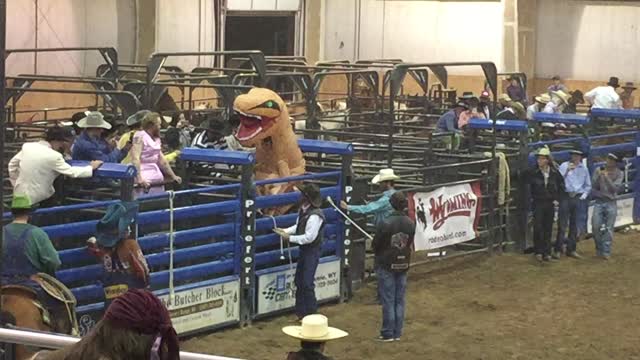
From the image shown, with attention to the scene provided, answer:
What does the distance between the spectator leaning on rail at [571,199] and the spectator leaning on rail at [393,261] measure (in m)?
5.14

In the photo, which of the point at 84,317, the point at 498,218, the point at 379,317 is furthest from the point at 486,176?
the point at 84,317

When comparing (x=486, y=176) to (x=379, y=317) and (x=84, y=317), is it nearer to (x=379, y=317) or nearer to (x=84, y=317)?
(x=379, y=317)

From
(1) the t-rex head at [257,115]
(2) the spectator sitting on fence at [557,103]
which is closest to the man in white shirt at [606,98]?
(2) the spectator sitting on fence at [557,103]

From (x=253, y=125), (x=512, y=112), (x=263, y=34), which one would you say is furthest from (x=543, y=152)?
(x=263, y=34)

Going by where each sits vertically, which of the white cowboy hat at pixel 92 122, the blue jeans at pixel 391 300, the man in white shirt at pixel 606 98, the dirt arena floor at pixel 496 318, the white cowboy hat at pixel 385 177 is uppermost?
the man in white shirt at pixel 606 98

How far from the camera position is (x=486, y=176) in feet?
51.6

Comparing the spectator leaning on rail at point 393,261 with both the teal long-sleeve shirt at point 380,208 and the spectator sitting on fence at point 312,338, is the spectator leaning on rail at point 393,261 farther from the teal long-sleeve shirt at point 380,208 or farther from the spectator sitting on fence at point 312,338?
the spectator sitting on fence at point 312,338

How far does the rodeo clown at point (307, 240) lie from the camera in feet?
38.4

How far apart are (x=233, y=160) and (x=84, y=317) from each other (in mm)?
2496

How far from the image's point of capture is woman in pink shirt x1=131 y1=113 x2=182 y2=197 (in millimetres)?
11391

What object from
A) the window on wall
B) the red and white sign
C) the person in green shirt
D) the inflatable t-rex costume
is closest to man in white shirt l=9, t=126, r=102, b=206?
the person in green shirt

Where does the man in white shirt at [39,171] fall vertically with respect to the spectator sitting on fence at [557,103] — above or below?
below

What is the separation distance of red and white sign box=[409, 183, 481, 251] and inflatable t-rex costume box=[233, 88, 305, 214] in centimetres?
179

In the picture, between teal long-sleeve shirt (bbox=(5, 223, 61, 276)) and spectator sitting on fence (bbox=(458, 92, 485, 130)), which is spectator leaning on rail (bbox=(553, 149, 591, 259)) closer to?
spectator sitting on fence (bbox=(458, 92, 485, 130))
